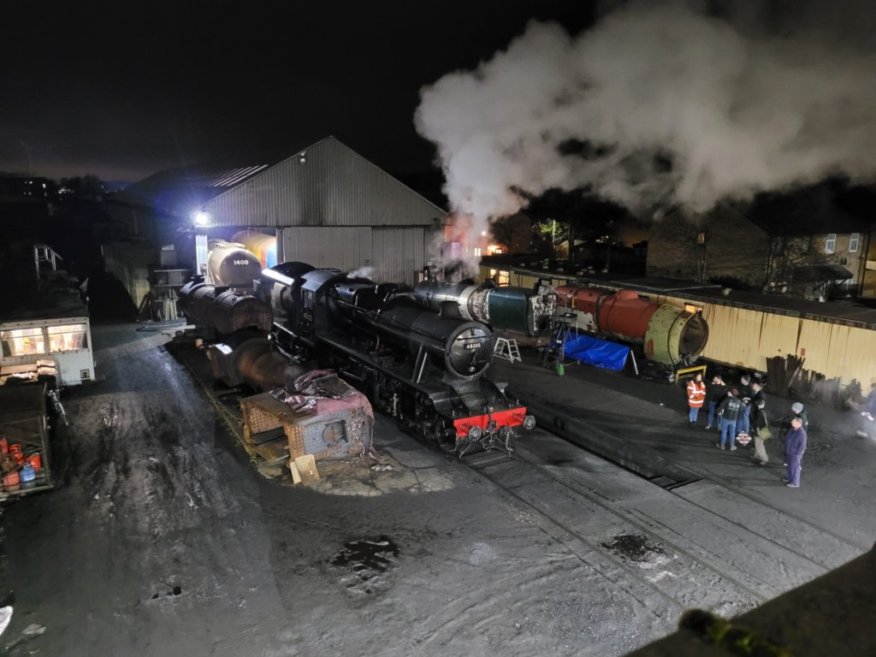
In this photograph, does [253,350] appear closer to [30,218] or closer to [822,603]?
[822,603]

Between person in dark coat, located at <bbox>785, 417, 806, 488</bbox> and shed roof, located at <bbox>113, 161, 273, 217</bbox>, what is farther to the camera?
shed roof, located at <bbox>113, 161, 273, 217</bbox>

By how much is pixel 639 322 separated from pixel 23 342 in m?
Result: 16.6

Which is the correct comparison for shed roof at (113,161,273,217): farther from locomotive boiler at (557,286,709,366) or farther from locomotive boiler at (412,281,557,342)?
locomotive boiler at (557,286,709,366)

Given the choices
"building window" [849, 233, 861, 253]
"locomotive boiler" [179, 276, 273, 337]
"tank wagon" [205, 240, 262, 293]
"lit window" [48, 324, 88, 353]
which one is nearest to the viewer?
"lit window" [48, 324, 88, 353]

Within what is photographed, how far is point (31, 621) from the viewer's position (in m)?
6.87

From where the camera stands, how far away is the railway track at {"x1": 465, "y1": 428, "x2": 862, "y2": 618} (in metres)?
7.46

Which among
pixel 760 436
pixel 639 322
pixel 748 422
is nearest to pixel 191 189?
pixel 639 322

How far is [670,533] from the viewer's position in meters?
8.69

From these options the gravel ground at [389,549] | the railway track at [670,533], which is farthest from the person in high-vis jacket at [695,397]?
the railway track at [670,533]

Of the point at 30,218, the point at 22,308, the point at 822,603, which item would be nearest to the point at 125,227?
A: the point at 30,218

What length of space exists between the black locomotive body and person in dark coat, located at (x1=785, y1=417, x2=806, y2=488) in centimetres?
448

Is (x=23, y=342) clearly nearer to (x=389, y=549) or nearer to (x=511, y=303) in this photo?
(x=389, y=549)

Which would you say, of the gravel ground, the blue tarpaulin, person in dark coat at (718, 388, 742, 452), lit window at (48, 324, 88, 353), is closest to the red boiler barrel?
the blue tarpaulin

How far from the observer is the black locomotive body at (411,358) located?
11461 millimetres
